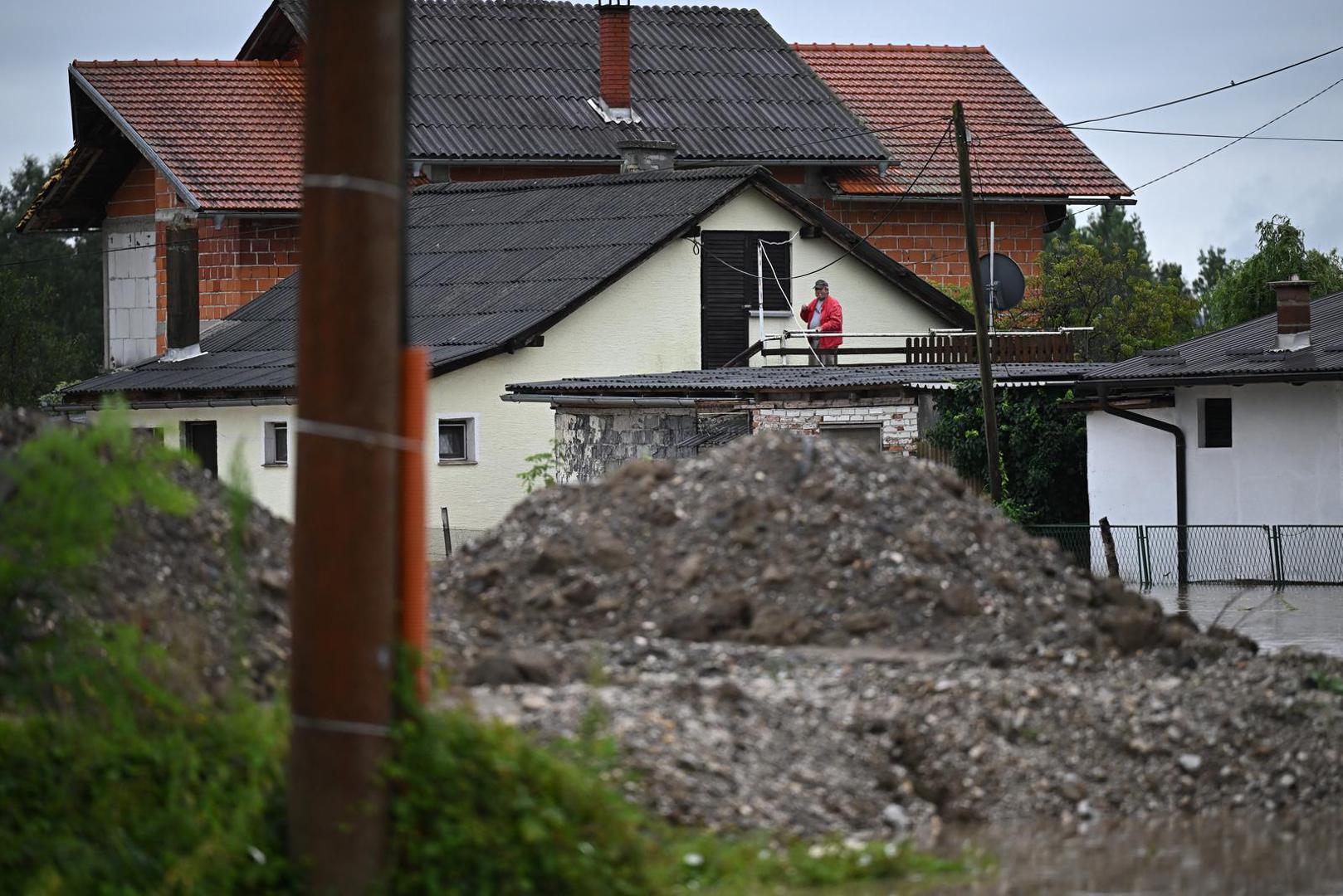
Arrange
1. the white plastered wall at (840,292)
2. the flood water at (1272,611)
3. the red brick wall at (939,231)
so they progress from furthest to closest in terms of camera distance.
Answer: the red brick wall at (939,231)
the white plastered wall at (840,292)
the flood water at (1272,611)

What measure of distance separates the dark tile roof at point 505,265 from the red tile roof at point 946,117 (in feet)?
27.3

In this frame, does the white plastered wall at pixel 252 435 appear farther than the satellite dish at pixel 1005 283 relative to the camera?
No

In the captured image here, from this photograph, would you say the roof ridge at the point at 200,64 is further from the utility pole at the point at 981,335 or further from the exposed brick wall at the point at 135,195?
the utility pole at the point at 981,335

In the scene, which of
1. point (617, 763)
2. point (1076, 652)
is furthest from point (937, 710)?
point (617, 763)

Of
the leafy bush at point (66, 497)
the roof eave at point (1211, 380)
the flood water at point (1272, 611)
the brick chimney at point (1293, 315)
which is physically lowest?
the flood water at point (1272, 611)

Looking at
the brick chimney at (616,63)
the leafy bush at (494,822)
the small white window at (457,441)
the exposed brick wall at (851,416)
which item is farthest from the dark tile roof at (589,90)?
the leafy bush at (494,822)

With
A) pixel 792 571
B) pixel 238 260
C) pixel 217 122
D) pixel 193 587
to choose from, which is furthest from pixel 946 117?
pixel 193 587

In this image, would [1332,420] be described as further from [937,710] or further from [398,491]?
[398,491]

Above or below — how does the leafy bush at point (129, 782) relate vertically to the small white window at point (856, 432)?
below

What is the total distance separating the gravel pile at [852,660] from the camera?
404 inches

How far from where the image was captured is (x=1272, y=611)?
2338cm

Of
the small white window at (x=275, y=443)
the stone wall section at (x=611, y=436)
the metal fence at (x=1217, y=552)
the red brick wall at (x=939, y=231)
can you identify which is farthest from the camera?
the red brick wall at (x=939, y=231)

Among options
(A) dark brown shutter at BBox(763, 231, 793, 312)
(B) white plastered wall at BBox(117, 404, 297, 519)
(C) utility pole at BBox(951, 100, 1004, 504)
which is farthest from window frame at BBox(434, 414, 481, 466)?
(C) utility pole at BBox(951, 100, 1004, 504)

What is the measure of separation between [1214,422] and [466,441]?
10.9 meters
